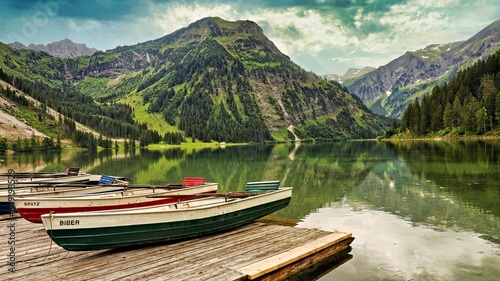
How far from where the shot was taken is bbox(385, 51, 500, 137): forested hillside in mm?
137125

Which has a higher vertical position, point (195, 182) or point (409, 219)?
point (195, 182)

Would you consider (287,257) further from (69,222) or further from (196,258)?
(69,222)

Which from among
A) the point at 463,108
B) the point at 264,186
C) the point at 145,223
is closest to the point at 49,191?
the point at 145,223

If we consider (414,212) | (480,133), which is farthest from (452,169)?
(480,133)

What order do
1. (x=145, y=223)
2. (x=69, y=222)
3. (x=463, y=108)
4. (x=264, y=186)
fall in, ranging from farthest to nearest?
(x=463, y=108) < (x=264, y=186) < (x=145, y=223) < (x=69, y=222)

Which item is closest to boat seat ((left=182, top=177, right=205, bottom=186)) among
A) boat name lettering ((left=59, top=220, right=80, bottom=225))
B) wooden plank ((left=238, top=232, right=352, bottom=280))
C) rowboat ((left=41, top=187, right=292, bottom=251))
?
rowboat ((left=41, top=187, right=292, bottom=251))

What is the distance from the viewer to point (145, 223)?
15.8 meters

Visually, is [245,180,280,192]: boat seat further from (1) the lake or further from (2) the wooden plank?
(2) the wooden plank

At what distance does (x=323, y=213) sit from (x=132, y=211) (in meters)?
18.5

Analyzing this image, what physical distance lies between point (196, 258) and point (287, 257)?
13.4 feet

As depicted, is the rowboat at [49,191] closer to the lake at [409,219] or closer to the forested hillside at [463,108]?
the lake at [409,219]

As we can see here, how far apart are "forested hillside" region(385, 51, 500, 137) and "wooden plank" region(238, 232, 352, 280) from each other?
144 m

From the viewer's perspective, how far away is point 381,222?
25500mm

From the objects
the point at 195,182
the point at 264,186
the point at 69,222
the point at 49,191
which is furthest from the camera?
the point at 195,182
